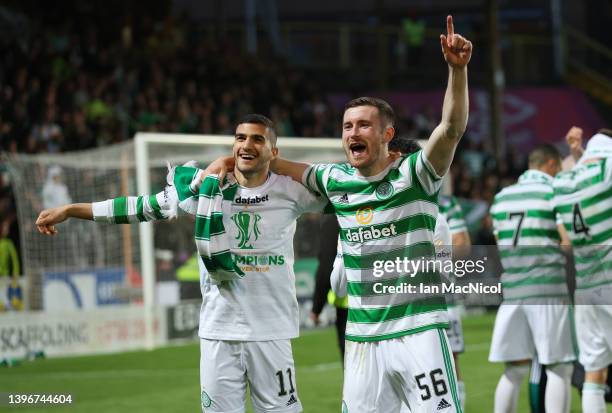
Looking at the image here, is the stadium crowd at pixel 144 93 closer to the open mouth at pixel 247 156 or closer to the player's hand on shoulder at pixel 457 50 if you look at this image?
the open mouth at pixel 247 156

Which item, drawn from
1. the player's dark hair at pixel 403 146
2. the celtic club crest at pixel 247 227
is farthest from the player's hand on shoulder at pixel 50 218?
the player's dark hair at pixel 403 146

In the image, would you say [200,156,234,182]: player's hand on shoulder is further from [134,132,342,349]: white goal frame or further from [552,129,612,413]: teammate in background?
[134,132,342,349]: white goal frame

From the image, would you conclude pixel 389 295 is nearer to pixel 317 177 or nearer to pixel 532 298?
pixel 317 177

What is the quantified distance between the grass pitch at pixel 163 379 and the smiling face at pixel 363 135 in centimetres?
455

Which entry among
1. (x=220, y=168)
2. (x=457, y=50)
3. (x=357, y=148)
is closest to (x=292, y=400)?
(x=220, y=168)

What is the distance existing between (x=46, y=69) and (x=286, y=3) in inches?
524

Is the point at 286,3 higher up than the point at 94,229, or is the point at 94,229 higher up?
the point at 286,3

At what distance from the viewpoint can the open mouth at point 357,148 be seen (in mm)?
5090

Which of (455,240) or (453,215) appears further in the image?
(453,215)

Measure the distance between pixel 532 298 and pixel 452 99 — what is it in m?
3.08

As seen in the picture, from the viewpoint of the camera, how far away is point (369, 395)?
507 centimetres

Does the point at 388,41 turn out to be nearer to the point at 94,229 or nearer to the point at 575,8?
the point at 575,8

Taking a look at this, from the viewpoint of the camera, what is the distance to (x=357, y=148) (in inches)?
201

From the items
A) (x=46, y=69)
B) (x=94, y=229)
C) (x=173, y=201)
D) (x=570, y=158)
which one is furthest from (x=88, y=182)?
(x=173, y=201)
